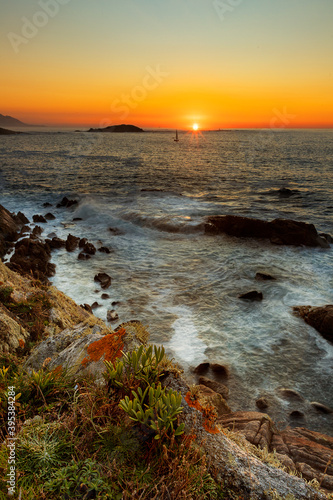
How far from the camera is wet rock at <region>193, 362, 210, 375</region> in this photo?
936 centimetres

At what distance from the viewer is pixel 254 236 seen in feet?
75.3

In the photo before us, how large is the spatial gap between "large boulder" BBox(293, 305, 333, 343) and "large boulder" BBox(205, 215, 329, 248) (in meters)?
9.86

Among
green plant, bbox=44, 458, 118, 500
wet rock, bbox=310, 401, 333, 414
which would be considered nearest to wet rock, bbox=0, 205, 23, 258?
wet rock, bbox=310, 401, 333, 414

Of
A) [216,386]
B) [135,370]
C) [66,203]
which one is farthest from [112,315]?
[66,203]

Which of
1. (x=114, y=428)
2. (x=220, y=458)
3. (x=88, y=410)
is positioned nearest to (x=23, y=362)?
(x=88, y=410)

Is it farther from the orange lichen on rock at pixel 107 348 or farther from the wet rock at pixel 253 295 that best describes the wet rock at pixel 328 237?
the orange lichen on rock at pixel 107 348

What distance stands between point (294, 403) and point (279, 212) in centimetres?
2480

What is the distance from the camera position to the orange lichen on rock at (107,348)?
390 cm

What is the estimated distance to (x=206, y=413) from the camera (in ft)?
10.2

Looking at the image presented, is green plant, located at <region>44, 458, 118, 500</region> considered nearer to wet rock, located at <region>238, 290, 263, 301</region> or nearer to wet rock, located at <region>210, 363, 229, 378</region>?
wet rock, located at <region>210, 363, 229, 378</region>

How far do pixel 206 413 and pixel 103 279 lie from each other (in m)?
12.7

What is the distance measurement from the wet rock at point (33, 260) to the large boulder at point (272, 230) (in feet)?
42.5
